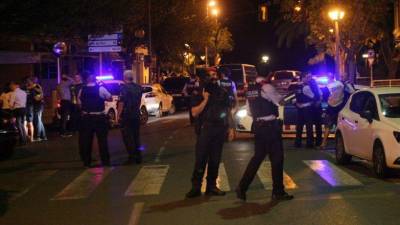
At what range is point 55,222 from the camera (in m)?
7.77

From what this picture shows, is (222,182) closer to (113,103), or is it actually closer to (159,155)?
(159,155)

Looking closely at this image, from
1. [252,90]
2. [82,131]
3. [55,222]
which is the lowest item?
[55,222]

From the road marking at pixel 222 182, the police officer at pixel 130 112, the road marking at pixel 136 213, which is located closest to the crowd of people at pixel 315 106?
the road marking at pixel 222 182

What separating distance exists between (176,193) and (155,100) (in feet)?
57.3

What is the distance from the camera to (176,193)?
30.7 ft

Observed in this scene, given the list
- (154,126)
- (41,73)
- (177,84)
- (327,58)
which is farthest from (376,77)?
(154,126)

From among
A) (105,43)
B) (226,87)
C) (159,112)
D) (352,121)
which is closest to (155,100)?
(159,112)

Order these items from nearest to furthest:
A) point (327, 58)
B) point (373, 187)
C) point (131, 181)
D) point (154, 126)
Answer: point (373, 187)
point (131, 181)
point (154, 126)
point (327, 58)

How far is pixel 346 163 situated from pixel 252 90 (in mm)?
3997

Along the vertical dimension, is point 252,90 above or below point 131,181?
above

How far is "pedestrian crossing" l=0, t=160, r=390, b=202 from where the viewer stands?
9.66 metres

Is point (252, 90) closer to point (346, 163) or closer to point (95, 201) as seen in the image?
point (95, 201)

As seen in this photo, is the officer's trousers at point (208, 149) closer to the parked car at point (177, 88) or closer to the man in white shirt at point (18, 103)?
the man in white shirt at point (18, 103)

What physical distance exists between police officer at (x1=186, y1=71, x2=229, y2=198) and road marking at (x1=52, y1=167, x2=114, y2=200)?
5.89ft
